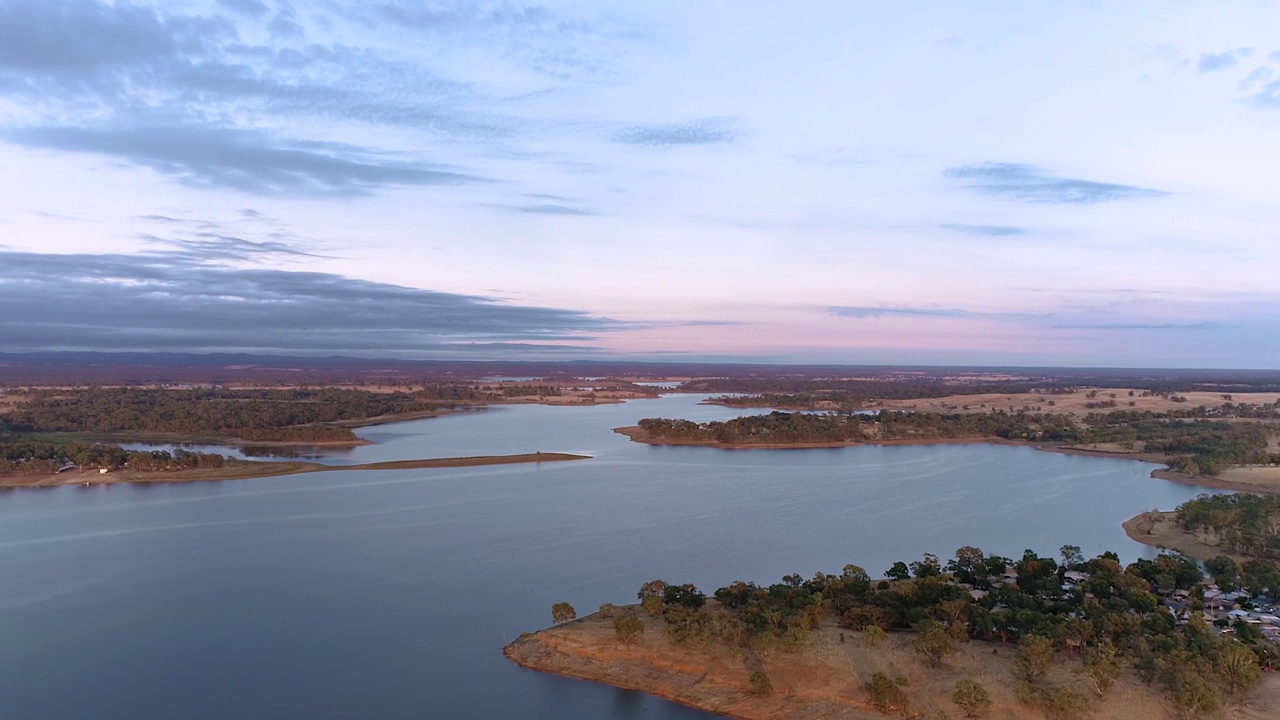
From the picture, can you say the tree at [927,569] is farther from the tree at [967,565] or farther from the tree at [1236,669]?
the tree at [1236,669]

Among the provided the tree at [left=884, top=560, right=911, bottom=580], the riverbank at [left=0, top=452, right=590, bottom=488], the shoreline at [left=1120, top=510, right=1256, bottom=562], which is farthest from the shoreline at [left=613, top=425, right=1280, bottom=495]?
the tree at [left=884, top=560, right=911, bottom=580]

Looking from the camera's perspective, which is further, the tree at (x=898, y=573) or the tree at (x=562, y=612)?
the tree at (x=898, y=573)

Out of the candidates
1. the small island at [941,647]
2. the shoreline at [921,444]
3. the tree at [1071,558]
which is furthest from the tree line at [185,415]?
the tree at [1071,558]

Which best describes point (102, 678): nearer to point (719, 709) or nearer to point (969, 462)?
point (719, 709)

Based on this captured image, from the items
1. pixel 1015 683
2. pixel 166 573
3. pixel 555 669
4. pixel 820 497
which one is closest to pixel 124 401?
pixel 166 573

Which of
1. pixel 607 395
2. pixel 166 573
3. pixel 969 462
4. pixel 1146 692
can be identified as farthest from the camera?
pixel 607 395

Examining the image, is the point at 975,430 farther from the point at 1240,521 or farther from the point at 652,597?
→ the point at 652,597
